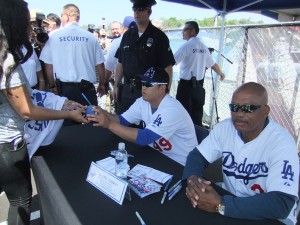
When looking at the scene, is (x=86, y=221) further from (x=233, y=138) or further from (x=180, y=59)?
(x=180, y=59)

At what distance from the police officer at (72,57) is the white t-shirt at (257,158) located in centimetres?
184

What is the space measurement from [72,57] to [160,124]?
1.70 meters

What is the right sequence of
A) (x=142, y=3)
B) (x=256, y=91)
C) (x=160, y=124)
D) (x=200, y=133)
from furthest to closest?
(x=142, y=3), (x=200, y=133), (x=160, y=124), (x=256, y=91)

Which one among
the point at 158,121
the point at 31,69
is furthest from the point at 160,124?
the point at 31,69

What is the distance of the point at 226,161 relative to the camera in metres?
1.51

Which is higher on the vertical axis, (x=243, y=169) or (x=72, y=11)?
(x=72, y=11)

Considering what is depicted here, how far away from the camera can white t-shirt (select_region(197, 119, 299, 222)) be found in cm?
121

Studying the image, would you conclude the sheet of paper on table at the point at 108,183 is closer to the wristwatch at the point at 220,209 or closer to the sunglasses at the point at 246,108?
the wristwatch at the point at 220,209

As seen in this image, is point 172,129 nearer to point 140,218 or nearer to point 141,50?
point 140,218

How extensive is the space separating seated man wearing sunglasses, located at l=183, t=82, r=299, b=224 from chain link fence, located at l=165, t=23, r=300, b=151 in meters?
2.66

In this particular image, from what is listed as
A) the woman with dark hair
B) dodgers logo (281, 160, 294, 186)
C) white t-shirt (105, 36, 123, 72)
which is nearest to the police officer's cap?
white t-shirt (105, 36, 123, 72)

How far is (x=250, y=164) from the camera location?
1.41 m

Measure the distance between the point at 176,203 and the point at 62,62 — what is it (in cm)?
239

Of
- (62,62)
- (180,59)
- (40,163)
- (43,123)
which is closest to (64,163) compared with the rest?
(40,163)
